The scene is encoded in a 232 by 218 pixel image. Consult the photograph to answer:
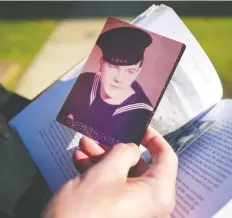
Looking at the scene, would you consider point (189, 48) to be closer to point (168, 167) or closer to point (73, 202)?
point (168, 167)

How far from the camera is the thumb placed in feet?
1.67

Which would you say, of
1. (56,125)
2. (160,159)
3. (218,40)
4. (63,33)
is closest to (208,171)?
(160,159)

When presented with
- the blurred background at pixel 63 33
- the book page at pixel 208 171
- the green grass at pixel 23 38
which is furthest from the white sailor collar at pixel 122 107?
the green grass at pixel 23 38

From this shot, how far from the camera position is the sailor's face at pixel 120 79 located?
654 mm

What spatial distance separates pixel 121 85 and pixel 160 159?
0.46 ft

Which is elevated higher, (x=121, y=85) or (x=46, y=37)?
(x=121, y=85)

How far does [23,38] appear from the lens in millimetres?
1403

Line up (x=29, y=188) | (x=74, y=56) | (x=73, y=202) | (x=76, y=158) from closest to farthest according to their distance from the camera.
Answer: (x=73, y=202), (x=76, y=158), (x=29, y=188), (x=74, y=56)

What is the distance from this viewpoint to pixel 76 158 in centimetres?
59

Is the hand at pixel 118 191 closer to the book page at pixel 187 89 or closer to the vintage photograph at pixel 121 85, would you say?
the vintage photograph at pixel 121 85

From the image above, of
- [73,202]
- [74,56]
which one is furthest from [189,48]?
[74,56]

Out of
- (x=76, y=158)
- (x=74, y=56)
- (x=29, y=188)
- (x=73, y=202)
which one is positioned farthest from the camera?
(x=74, y=56)

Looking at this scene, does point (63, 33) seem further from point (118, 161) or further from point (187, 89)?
point (118, 161)

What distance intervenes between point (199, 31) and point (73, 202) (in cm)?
97
